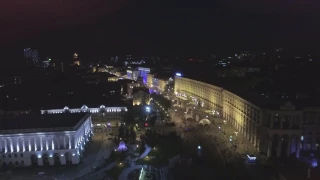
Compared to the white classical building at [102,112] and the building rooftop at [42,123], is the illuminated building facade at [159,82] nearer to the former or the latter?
the white classical building at [102,112]

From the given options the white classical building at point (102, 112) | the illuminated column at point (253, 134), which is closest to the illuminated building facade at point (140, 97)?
the white classical building at point (102, 112)

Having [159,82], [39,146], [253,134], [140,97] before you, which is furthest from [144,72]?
[39,146]

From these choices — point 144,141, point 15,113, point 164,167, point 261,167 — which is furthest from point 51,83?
point 261,167

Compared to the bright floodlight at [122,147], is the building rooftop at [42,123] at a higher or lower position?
higher

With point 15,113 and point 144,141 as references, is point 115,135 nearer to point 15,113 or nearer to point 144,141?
point 144,141

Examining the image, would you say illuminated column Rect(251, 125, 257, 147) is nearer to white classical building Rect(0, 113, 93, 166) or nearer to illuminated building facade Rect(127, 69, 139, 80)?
white classical building Rect(0, 113, 93, 166)

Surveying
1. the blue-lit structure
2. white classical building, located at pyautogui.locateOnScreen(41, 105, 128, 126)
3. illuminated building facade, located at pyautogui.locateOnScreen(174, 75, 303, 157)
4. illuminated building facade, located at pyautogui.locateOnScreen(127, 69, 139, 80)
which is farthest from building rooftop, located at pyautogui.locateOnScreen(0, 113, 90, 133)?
illuminated building facade, located at pyautogui.locateOnScreen(127, 69, 139, 80)

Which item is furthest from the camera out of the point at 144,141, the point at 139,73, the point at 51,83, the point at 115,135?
the point at 139,73
